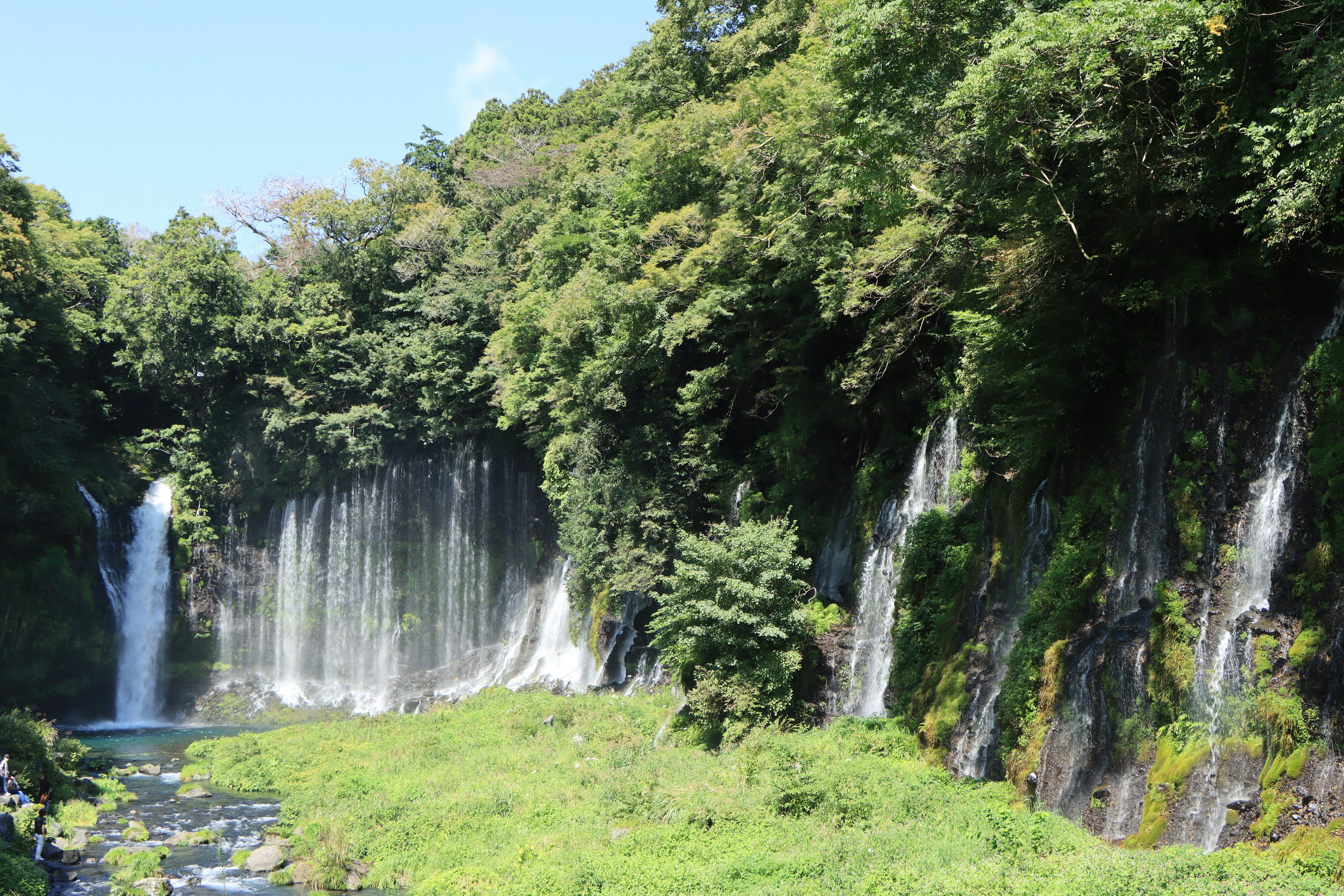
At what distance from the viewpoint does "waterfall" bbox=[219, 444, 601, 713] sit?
35156 mm

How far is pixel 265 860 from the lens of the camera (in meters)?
15.4

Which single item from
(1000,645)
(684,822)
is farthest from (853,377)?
(684,822)

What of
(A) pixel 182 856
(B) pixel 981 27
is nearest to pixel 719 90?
(B) pixel 981 27

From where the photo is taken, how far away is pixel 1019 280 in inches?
539

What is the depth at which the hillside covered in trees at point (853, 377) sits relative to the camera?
34.4ft

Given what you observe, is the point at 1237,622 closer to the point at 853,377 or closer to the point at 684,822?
the point at 684,822

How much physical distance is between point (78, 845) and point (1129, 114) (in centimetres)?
1912

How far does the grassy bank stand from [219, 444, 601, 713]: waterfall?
40.1ft

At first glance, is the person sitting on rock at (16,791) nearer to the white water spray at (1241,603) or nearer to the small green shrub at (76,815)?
the small green shrub at (76,815)

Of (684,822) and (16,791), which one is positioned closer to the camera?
(684,822)

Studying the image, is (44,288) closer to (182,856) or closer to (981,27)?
(182,856)

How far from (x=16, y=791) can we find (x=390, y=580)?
19.3 m

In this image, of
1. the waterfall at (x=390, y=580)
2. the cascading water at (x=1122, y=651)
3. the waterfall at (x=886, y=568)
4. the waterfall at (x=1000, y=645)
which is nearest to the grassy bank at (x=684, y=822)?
the waterfall at (x=1000, y=645)

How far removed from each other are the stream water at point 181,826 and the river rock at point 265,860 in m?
0.14
